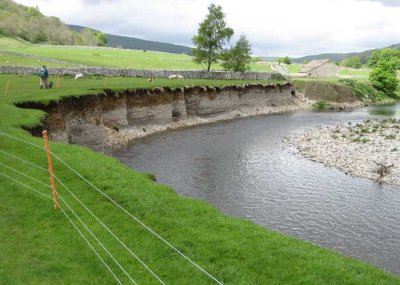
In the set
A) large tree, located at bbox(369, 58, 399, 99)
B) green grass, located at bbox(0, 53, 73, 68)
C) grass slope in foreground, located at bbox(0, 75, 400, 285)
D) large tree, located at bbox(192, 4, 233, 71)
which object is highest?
large tree, located at bbox(192, 4, 233, 71)

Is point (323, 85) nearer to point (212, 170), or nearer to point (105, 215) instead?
point (212, 170)

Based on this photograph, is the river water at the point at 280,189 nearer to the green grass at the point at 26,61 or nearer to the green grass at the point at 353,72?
the green grass at the point at 26,61

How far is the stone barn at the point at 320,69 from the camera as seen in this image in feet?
407

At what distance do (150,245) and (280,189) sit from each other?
16511mm

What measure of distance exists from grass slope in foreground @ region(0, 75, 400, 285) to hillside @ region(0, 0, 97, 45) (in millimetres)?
141575

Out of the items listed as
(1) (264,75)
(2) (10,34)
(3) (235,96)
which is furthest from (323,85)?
(2) (10,34)

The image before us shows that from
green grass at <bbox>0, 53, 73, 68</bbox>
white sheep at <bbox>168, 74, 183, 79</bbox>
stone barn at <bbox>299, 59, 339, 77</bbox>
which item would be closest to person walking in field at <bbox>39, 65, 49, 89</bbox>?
green grass at <bbox>0, 53, 73, 68</bbox>

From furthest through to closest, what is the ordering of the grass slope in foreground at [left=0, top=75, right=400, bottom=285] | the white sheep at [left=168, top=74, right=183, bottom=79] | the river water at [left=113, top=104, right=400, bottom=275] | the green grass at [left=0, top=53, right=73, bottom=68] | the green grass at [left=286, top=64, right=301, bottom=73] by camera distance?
the green grass at [left=286, top=64, right=301, bottom=73], the white sheep at [left=168, top=74, right=183, bottom=79], the green grass at [left=0, top=53, right=73, bottom=68], the river water at [left=113, top=104, right=400, bottom=275], the grass slope in foreground at [left=0, top=75, right=400, bottom=285]

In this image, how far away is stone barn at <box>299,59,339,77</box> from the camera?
12419 centimetres

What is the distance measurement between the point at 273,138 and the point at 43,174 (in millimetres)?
33063

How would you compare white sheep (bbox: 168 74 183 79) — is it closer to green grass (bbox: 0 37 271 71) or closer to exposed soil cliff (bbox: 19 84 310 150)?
exposed soil cliff (bbox: 19 84 310 150)

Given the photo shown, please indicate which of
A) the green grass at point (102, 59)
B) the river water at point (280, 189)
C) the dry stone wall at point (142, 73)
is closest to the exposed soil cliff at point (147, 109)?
the river water at point (280, 189)

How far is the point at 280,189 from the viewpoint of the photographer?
27891 millimetres

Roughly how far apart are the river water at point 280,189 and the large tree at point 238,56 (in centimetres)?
4720
